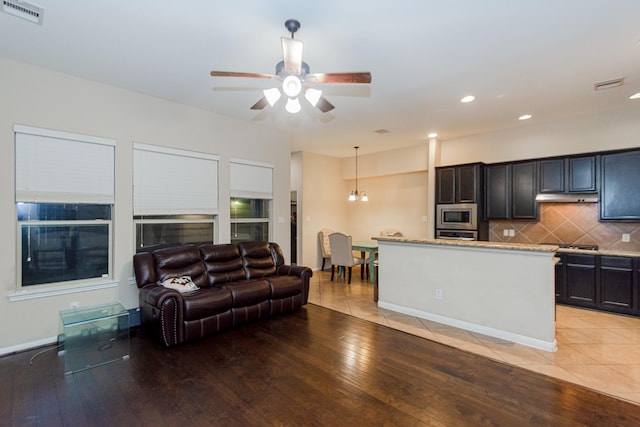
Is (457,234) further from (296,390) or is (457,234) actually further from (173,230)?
(173,230)

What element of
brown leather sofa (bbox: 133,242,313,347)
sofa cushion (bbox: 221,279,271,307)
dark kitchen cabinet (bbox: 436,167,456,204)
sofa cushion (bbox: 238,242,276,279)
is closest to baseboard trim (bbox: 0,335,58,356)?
brown leather sofa (bbox: 133,242,313,347)

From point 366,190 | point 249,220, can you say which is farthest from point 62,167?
point 366,190

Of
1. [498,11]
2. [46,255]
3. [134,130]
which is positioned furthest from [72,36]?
[498,11]

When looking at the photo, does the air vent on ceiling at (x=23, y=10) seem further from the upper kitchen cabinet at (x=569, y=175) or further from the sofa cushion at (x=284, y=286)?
the upper kitchen cabinet at (x=569, y=175)

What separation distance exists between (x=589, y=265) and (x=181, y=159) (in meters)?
5.93

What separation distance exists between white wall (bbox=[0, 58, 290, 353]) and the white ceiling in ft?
0.61

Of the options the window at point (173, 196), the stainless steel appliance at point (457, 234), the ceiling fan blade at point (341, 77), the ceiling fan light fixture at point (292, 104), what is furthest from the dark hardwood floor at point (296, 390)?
the stainless steel appliance at point (457, 234)

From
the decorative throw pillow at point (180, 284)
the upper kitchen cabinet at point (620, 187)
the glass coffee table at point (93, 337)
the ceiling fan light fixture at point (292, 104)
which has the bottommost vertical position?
the glass coffee table at point (93, 337)

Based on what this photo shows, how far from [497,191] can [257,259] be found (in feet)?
13.9

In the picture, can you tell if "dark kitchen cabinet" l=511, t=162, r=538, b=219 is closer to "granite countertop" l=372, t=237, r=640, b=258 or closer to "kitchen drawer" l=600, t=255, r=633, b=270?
"granite countertop" l=372, t=237, r=640, b=258

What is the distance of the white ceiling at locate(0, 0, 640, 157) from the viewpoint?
2.25 m

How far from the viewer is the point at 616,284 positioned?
409cm

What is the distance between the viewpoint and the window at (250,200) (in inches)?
193

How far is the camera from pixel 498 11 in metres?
2.25
